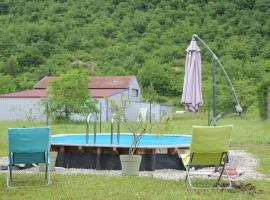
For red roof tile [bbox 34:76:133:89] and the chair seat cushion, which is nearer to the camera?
the chair seat cushion

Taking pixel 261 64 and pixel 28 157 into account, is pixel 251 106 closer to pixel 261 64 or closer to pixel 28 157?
pixel 261 64

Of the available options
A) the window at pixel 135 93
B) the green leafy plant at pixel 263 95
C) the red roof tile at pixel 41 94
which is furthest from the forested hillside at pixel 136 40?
the green leafy plant at pixel 263 95

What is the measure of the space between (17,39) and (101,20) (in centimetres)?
724

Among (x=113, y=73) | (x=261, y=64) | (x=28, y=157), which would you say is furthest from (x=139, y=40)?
(x=28, y=157)

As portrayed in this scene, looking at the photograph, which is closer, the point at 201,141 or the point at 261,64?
the point at 201,141

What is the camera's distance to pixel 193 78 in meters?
8.14

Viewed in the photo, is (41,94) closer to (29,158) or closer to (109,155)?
(109,155)

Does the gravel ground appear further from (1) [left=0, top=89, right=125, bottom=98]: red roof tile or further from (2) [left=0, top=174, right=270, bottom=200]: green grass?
(1) [left=0, top=89, right=125, bottom=98]: red roof tile

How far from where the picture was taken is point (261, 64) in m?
34.0

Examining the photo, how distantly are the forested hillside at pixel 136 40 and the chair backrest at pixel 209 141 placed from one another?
27.2 meters

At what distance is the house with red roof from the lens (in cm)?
2592

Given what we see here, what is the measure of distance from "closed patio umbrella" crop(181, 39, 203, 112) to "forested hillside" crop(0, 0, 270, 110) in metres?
24.7

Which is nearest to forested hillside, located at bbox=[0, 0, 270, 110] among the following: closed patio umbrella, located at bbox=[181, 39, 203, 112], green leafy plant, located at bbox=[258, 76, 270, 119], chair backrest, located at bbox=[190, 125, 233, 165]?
green leafy plant, located at bbox=[258, 76, 270, 119]

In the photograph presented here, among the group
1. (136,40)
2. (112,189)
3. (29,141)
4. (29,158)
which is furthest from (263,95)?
(136,40)
